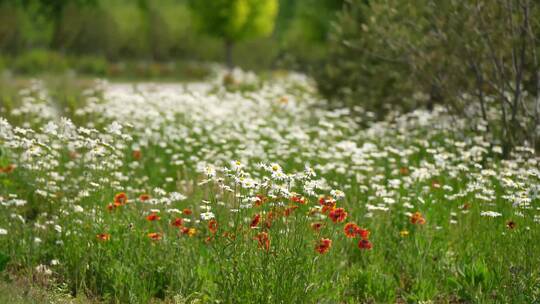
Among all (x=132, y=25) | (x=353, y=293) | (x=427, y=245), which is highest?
(x=132, y=25)

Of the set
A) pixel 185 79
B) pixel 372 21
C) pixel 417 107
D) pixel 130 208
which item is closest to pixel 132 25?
pixel 185 79

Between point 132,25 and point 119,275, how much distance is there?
3381 cm

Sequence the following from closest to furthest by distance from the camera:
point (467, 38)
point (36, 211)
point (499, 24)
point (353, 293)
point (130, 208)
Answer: point (353, 293)
point (130, 208)
point (36, 211)
point (499, 24)
point (467, 38)

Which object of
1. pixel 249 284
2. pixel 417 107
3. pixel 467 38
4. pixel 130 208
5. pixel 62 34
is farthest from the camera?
pixel 62 34

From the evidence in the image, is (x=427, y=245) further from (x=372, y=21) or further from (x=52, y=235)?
(x=372, y=21)

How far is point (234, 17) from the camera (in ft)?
106

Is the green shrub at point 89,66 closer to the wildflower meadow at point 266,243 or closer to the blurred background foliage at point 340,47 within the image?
the blurred background foliage at point 340,47

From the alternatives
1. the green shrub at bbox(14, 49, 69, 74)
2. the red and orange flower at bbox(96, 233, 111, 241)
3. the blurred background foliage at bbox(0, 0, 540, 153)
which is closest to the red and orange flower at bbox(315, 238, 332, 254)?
the red and orange flower at bbox(96, 233, 111, 241)

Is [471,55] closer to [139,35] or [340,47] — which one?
[340,47]

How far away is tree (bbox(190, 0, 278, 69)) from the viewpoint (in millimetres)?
32312

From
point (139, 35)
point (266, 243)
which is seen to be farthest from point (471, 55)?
point (139, 35)

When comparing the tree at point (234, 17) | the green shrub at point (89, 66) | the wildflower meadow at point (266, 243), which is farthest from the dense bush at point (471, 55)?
the green shrub at point (89, 66)

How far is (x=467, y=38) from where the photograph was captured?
9672 millimetres

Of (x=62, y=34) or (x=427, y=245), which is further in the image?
(x=62, y=34)
